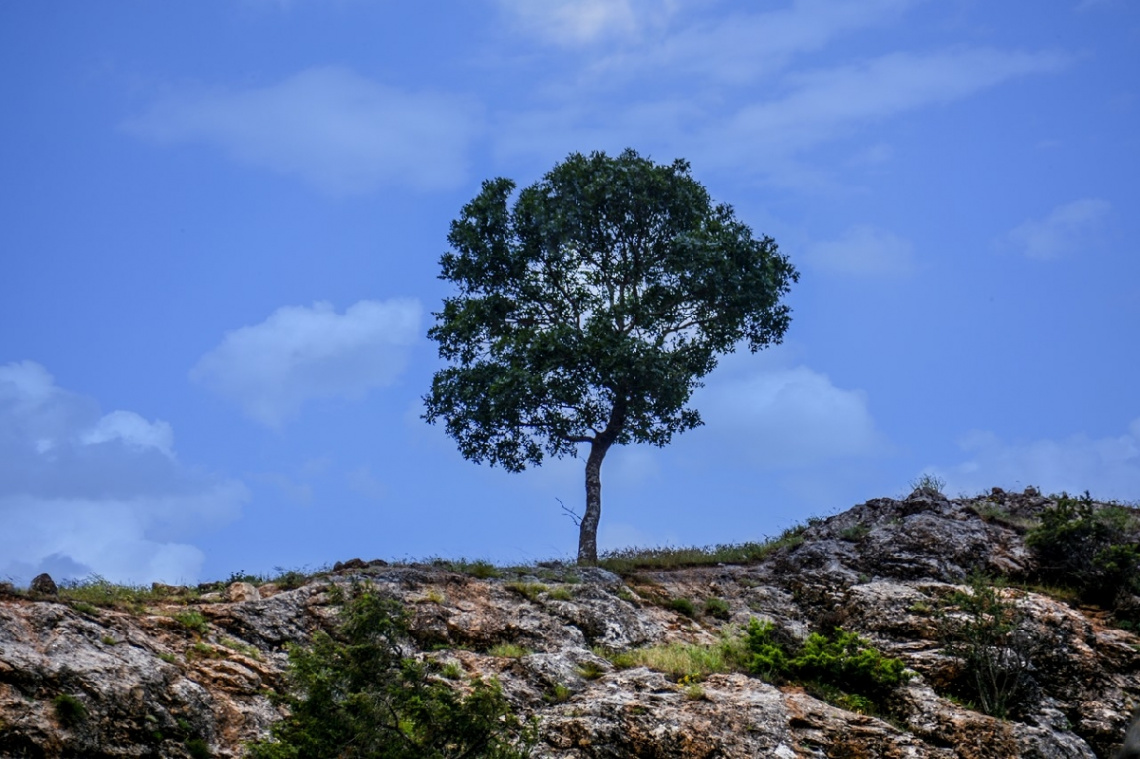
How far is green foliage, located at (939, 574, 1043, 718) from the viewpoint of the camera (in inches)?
938

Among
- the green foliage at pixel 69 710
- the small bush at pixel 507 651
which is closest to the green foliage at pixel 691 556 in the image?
the small bush at pixel 507 651

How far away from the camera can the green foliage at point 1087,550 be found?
1216 inches

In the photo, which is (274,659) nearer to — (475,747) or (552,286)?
(475,747)

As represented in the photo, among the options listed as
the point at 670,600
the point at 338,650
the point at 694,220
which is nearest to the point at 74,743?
the point at 338,650

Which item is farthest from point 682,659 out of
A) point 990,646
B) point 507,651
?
point 990,646

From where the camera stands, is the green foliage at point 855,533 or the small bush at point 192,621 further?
the green foliage at point 855,533

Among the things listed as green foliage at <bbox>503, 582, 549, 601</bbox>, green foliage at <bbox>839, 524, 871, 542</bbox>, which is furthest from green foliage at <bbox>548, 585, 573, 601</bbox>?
green foliage at <bbox>839, 524, 871, 542</bbox>

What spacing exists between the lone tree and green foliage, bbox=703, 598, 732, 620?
25.2 feet

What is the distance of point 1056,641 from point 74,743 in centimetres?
2149

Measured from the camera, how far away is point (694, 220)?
39.9m

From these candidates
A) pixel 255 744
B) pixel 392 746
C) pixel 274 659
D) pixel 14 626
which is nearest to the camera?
pixel 392 746

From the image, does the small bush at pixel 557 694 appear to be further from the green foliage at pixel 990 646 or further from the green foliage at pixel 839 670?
the green foliage at pixel 990 646

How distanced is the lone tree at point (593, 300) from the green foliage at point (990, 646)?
13.8 meters

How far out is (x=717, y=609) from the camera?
96.5 feet
